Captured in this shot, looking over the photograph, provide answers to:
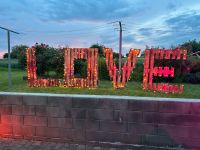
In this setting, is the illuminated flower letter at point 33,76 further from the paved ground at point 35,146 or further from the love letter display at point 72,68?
the paved ground at point 35,146

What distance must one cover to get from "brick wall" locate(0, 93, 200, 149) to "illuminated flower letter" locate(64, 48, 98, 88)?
1120 centimetres

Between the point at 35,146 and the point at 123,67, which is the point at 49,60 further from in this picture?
the point at 35,146

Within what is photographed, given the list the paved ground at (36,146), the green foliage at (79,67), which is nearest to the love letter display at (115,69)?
the green foliage at (79,67)

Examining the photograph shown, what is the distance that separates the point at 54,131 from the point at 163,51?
11.0 meters

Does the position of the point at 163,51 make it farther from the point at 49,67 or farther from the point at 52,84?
the point at 49,67

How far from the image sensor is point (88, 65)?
17453 mm

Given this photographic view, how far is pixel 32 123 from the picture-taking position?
6105 millimetres

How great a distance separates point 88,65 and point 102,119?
11770mm

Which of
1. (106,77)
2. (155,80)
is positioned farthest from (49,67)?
(155,80)

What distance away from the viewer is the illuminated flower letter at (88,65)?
56.5ft

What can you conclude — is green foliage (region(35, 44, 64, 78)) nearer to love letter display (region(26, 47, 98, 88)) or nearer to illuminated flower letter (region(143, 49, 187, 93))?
love letter display (region(26, 47, 98, 88))

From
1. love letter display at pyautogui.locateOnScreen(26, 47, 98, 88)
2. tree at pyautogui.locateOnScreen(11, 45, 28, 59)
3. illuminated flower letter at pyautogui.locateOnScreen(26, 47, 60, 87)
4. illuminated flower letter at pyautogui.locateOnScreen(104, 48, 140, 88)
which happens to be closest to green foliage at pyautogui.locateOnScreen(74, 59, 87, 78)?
tree at pyautogui.locateOnScreen(11, 45, 28, 59)

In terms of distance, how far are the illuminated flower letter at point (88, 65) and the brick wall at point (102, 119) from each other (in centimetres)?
1120

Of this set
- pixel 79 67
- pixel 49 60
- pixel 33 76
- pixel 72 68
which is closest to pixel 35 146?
pixel 72 68
